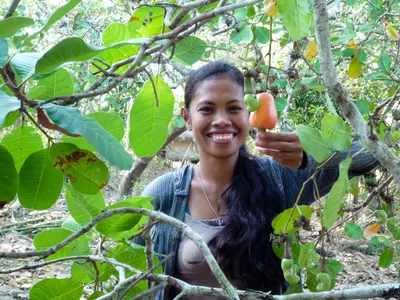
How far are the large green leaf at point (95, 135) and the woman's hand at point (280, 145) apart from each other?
73cm

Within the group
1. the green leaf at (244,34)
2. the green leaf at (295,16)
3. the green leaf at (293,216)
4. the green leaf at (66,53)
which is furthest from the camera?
the green leaf at (244,34)

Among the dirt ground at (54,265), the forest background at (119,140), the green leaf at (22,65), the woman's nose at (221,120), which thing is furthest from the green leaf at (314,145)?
the dirt ground at (54,265)

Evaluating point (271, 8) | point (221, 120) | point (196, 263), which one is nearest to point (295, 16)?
point (271, 8)

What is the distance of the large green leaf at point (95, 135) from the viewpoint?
0.55 m

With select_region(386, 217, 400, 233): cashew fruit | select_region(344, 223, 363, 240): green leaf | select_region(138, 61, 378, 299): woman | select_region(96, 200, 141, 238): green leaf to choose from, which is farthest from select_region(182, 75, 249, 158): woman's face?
select_region(96, 200, 141, 238): green leaf

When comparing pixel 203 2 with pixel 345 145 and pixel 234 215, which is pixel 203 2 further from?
pixel 234 215

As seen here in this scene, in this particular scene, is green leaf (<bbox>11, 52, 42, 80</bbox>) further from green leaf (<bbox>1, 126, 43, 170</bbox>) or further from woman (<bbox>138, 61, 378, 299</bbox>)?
woman (<bbox>138, 61, 378, 299</bbox>)

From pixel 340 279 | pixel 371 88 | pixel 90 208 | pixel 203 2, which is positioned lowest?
pixel 340 279

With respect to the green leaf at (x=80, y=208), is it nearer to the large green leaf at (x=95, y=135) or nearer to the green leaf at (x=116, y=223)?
the green leaf at (x=116, y=223)

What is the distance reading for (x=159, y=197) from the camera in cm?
187

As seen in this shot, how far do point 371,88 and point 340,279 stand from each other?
1.52 meters

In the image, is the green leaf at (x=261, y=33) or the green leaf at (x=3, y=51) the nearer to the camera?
the green leaf at (x=3, y=51)

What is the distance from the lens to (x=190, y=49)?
103 cm

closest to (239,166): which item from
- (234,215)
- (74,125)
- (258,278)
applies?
(234,215)
